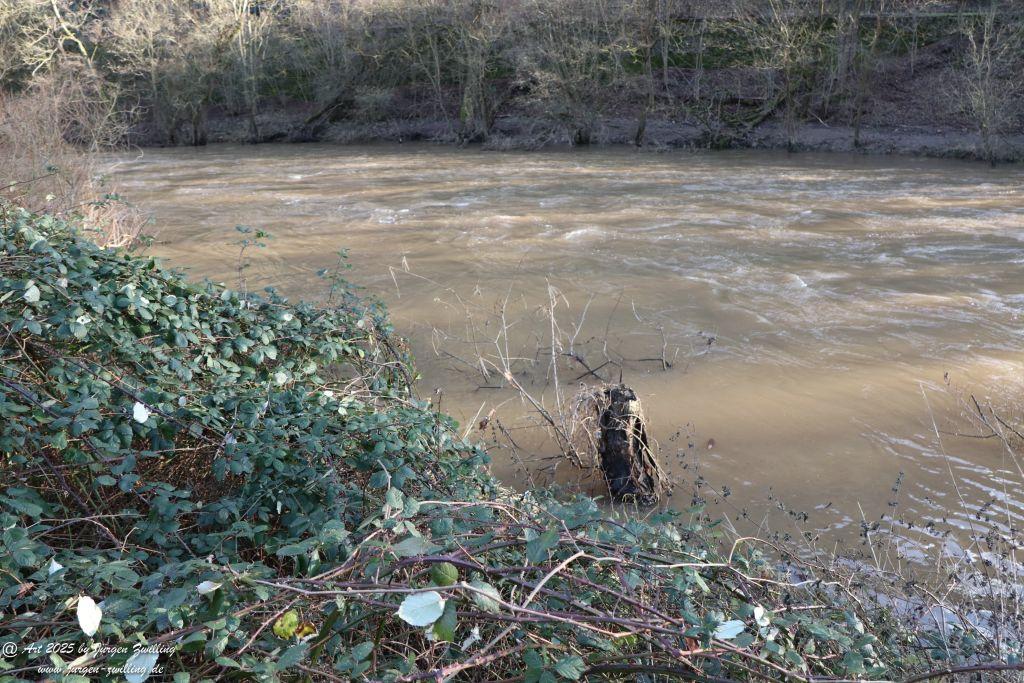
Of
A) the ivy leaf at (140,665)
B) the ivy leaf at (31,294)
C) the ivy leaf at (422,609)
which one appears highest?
the ivy leaf at (31,294)

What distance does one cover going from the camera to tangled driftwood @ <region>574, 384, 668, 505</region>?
6023 millimetres

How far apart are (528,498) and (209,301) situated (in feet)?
9.57

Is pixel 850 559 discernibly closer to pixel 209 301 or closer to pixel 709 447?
pixel 709 447

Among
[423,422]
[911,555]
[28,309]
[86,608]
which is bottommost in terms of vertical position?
[911,555]

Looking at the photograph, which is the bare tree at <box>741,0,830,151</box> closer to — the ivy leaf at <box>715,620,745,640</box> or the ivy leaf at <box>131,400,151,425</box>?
the ivy leaf at <box>131,400,151,425</box>

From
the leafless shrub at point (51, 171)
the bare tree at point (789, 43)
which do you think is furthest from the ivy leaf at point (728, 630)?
the bare tree at point (789, 43)

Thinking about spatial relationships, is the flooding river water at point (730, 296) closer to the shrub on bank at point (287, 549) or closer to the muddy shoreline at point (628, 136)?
the muddy shoreline at point (628, 136)

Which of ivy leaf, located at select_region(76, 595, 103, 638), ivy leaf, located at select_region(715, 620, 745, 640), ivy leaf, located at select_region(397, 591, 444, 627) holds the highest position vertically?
ivy leaf, located at select_region(397, 591, 444, 627)

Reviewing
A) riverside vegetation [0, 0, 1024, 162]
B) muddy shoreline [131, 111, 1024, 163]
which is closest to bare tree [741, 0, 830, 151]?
riverside vegetation [0, 0, 1024, 162]

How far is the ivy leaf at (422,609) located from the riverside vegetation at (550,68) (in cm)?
2464

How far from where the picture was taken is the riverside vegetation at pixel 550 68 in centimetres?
2770

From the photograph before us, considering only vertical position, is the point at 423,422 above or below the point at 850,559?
above

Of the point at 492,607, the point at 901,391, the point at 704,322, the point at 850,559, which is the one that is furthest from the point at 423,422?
the point at 704,322

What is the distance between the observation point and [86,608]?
208cm
